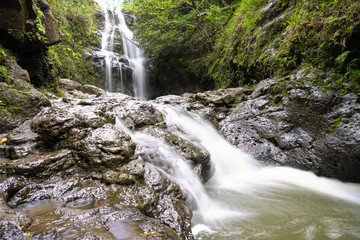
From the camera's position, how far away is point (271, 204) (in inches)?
130

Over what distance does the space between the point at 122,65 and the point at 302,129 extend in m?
12.5

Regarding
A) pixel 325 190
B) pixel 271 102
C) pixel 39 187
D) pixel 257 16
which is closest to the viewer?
pixel 39 187

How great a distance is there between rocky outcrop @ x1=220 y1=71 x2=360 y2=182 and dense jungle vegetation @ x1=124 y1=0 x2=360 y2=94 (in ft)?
1.53

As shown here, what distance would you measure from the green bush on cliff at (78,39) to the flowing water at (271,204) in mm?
8588

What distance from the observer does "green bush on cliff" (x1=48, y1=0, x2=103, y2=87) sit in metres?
10.1

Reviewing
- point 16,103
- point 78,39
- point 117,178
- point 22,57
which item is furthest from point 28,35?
point 78,39

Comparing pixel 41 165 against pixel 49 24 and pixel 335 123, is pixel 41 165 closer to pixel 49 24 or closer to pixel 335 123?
pixel 49 24

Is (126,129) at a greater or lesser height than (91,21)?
lesser

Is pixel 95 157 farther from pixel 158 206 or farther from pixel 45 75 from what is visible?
pixel 45 75

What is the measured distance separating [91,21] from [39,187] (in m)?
15.1

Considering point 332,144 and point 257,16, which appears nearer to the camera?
point 332,144

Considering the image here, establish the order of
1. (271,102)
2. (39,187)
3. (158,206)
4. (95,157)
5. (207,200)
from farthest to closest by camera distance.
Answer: (271,102), (207,200), (95,157), (158,206), (39,187)

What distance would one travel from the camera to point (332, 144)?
4234mm

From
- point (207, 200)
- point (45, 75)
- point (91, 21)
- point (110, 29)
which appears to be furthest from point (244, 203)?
point (110, 29)
